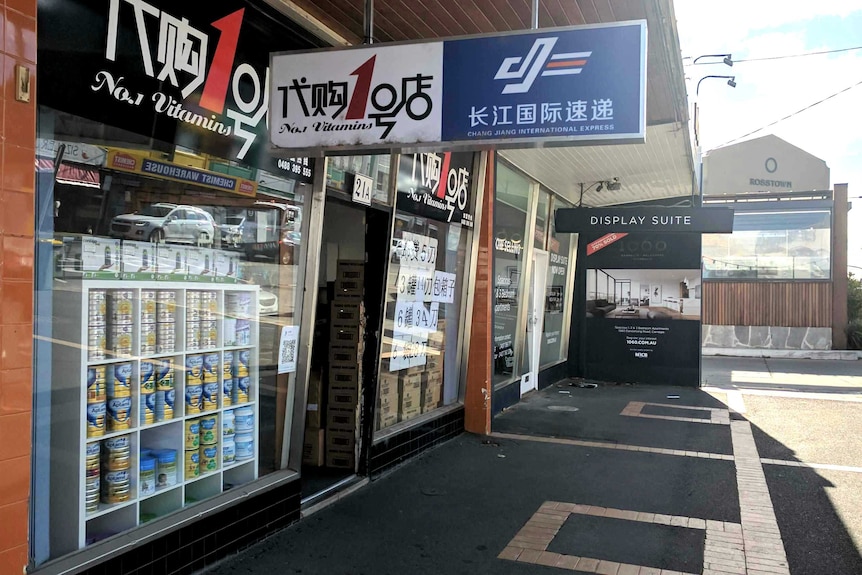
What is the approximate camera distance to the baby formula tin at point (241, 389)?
4473 mm

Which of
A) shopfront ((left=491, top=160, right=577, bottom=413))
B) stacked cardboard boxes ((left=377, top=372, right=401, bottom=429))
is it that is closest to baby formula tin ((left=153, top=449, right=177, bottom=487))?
stacked cardboard boxes ((left=377, top=372, right=401, bottom=429))

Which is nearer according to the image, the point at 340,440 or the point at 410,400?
the point at 340,440

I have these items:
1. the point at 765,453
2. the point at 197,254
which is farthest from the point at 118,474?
the point at 765,453

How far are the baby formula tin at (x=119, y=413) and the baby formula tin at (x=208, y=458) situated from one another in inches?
26.4

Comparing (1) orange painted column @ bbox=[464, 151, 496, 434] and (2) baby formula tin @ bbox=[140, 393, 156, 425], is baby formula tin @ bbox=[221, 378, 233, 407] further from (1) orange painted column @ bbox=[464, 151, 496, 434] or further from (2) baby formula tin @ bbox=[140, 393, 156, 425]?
(1) orange painted column @ bbox=[464, 151, 496, 434]

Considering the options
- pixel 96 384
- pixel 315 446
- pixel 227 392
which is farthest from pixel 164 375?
pixel 315 446

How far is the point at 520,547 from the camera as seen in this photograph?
14.7 ft

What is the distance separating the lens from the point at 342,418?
19.0 feet

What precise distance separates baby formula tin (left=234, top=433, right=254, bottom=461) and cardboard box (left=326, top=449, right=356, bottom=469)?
4.22ft

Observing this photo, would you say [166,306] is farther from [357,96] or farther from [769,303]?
[769,303]

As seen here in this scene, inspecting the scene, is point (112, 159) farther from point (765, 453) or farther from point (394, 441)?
point (765, 453)

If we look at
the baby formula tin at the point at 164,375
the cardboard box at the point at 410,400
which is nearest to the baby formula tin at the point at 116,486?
the baby formula tin at the point at 164,375

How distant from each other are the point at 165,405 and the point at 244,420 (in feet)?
2.37

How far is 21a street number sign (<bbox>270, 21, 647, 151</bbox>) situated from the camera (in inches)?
129
